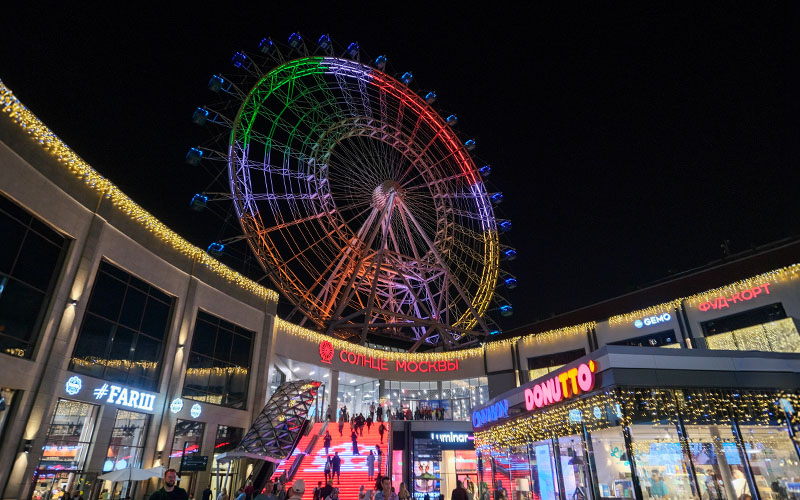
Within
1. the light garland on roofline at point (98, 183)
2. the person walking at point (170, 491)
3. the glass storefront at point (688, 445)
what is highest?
the light garland on roofline at point (98, 183)

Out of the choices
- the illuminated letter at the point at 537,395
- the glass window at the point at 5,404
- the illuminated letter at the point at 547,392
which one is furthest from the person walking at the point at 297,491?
the glass window at the point at 5,404

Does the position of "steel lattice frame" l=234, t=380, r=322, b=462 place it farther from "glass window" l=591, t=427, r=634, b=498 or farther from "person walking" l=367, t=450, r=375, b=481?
"glass window" l=591, t=427, r=634, b=498

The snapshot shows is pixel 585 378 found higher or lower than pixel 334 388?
lower

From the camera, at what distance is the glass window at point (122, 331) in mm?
19266

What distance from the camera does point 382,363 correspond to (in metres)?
38.3

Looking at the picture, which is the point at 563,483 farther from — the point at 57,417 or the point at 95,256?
the point at 95,256

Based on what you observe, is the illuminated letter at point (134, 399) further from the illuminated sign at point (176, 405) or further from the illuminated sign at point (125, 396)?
the illuminated sign at point (176, 405)

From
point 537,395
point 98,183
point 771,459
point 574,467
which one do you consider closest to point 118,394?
point 98,183

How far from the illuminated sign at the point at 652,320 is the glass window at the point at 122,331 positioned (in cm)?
3069

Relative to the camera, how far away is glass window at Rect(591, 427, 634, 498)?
1080 cm

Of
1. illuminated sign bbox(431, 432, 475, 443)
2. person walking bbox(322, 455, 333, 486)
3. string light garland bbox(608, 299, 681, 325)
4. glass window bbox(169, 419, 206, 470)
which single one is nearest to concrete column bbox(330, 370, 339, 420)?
illuminated sign bbox(431, 432, 475, 443)

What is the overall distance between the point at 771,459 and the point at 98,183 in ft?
83.6

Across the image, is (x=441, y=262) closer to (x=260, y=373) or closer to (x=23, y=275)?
(x=260, y=373)

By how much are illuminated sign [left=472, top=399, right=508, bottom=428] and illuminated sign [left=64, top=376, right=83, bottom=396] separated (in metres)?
16.6
